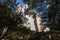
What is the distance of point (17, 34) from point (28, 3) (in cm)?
108

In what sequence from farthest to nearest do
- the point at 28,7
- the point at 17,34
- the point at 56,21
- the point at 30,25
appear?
the point at 30,25 < the point at 28,7 < the point at 17,34 < the point at 56,21

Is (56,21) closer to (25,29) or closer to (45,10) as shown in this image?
(45,10)

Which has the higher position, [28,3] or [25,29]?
[28,3]

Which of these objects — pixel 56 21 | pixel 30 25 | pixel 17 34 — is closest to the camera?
pixel 56 21

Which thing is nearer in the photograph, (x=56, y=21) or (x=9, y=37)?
(x=56, y=21)

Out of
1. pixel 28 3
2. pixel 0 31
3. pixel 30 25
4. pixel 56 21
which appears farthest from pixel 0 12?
pixel 56 21

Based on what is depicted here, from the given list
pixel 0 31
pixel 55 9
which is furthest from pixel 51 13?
pixel 0 31

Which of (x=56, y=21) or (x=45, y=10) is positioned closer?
(x=56, y=21)

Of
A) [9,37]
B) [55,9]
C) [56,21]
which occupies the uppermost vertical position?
[55,9]

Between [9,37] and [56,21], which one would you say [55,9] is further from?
[9,37]

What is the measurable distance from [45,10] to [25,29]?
3.01 feet

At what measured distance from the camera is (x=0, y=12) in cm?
522

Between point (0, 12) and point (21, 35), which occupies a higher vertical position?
point (0, 12)

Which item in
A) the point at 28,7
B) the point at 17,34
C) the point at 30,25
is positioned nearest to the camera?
the point at 17,34
